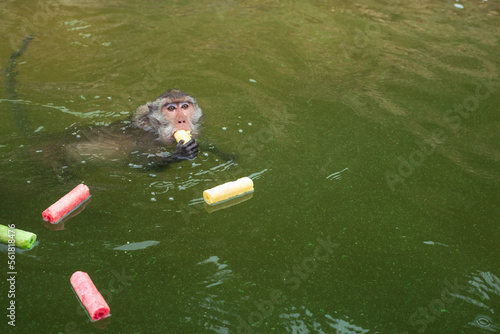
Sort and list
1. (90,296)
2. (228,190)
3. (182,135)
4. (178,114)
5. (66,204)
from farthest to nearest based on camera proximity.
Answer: (178,114) → (182,135) → (228,190) → (66,204) → (90,296)

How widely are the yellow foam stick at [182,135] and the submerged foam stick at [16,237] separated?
2193mm

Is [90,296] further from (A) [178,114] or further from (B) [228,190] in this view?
(A) [178,114]

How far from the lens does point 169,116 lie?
6.27 meters

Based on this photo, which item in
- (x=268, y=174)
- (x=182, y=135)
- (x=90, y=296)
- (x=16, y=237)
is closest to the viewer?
(x=90, y=296)

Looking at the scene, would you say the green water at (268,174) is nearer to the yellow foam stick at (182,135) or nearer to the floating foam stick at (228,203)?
the floating foam stick at (228,203)

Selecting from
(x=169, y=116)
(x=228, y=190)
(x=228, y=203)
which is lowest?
(x=228, y=203)

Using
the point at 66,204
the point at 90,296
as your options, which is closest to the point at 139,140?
the point at 66,204

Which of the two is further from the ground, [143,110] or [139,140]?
[143,110]

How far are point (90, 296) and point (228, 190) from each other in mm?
1799

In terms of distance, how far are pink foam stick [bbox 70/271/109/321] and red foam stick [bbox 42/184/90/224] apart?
35.7 inches

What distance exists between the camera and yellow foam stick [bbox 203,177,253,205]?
4945 millimetres

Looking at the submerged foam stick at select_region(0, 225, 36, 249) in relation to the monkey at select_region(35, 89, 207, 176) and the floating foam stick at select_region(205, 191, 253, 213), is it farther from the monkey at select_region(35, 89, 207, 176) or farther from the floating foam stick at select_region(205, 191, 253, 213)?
the floating foam stick at select_region(205, 191, 253, 213)

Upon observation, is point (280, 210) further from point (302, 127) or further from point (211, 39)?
point (211, 39)

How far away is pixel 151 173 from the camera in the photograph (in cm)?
553
